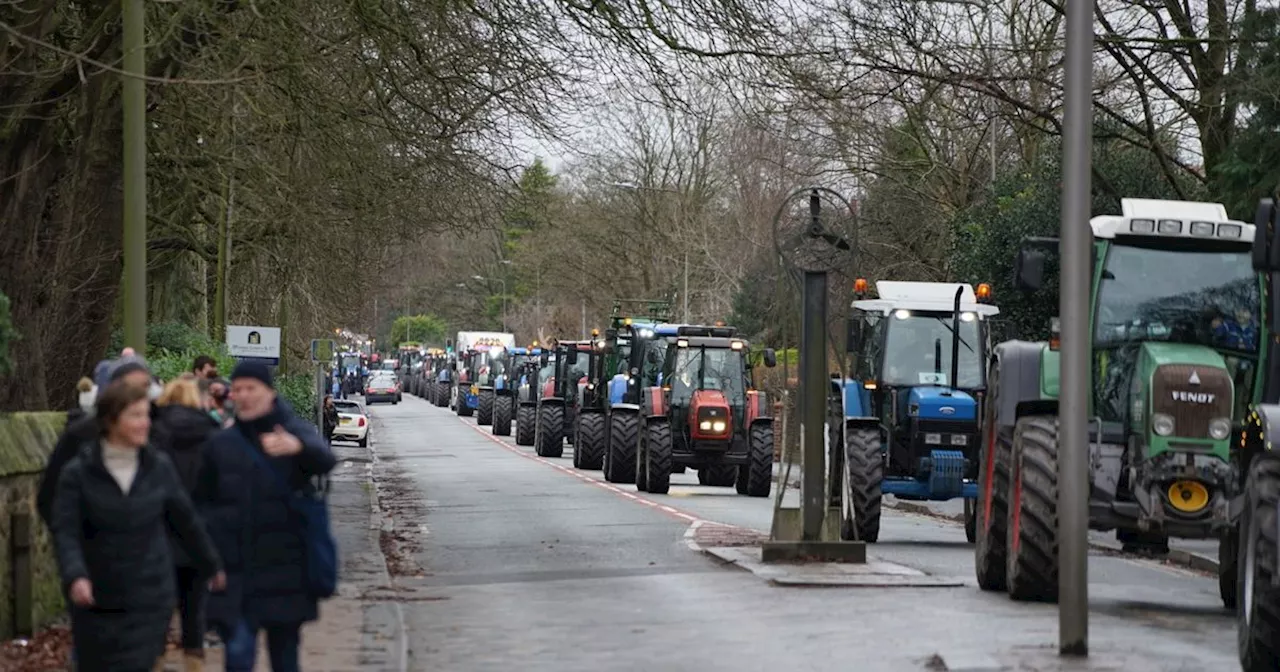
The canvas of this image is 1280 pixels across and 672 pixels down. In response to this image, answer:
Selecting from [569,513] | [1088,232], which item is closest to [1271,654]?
[1088,232]

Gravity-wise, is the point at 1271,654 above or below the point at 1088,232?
below

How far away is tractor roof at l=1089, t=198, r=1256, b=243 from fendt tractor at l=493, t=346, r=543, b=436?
42.8 m

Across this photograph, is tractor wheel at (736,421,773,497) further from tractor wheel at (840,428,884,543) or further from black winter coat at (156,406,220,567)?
black winter coat at (156,406,220,567)

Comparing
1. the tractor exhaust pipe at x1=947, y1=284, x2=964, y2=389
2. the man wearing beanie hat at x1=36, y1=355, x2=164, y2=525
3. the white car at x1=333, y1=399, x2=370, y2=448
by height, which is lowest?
Answer: the white car at x1=333, y1=399, x2=370, y2=448

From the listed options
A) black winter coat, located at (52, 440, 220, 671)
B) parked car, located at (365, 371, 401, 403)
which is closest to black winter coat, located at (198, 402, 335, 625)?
black winter coat, located at (52, 440, 220, 671)

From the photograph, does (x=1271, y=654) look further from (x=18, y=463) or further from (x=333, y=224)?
(x=333, y=224)

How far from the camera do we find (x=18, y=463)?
13055 mm

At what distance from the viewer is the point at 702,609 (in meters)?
15.6

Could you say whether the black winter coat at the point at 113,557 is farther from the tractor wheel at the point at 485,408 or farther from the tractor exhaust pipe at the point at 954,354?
the tractor wheel at the point at 485,408

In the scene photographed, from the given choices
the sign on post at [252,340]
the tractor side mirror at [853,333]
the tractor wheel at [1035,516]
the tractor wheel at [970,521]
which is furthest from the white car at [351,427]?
the tractor wheel at [1035,516]

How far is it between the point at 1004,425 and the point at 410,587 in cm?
493

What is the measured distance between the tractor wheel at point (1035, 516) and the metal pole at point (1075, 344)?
3.16 metres

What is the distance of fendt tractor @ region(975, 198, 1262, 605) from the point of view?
50.5 feet

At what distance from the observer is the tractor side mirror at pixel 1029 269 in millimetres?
14922
